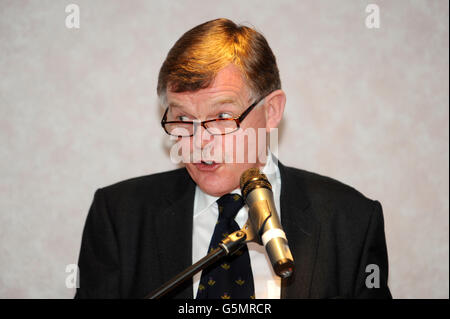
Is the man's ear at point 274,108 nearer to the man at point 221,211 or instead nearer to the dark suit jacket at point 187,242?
the man at point 221,211

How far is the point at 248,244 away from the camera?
1.68m

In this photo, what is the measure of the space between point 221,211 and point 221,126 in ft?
1.11

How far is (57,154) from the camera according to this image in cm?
203

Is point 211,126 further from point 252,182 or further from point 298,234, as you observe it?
point 298,234

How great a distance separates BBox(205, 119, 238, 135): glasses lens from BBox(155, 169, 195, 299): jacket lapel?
1.23 feet

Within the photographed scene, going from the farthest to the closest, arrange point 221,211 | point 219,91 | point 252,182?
point 221,211 < point 219,91 < point 252,182

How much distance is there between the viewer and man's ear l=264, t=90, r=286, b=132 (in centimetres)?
168

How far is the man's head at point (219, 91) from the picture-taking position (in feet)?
4.96

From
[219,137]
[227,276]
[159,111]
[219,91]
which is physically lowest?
[227,276]

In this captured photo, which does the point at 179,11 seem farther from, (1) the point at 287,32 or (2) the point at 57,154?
(2) the point at 57,154

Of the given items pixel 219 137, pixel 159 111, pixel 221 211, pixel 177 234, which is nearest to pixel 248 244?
pixel 221 211

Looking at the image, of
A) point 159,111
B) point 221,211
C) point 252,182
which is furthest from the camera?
point 159,111

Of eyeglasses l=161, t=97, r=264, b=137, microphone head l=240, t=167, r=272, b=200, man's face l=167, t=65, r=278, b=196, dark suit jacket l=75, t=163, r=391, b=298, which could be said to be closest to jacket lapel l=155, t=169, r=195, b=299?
dark suit jacket l=75, t=163, r=391, b=298

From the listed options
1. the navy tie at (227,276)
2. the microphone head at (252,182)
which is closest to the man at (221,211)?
the navy tie at (227,276)
